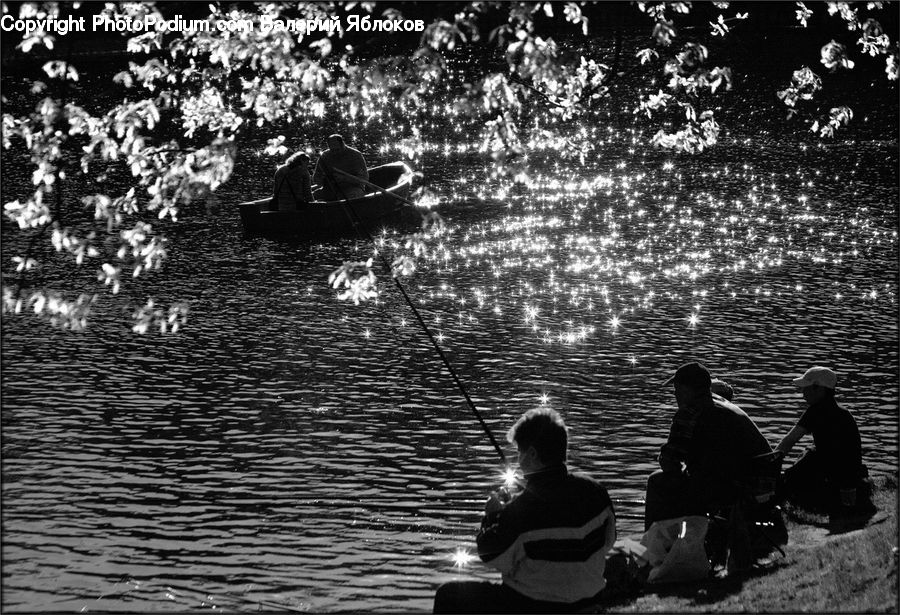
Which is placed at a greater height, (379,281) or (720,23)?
(720,23)

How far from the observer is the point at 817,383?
1123 centimetres

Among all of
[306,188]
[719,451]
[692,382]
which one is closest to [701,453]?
[719,451]

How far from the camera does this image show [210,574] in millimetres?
11508

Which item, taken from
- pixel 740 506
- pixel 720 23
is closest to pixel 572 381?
pixel 720 23

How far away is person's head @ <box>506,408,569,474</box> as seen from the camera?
6.77 metres

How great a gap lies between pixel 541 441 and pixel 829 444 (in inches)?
211

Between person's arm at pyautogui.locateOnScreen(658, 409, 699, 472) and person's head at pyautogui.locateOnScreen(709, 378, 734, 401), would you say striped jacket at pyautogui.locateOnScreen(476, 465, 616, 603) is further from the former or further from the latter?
person's head at pyautogui.locateOnScreen(709, 378, 734, 401)

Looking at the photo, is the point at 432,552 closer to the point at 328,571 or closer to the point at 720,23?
the point at 328,571

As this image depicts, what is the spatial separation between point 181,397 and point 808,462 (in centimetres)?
948

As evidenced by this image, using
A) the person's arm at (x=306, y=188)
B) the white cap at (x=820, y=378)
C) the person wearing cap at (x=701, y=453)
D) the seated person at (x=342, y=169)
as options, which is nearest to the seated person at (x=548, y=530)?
the person wearing cap at (x=701, y=453)

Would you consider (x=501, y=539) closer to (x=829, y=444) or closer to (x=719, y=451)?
(x=719, y=451)

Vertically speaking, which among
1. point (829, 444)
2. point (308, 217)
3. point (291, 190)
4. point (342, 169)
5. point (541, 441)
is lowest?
point (308, 217)

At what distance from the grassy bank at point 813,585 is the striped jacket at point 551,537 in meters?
2.06

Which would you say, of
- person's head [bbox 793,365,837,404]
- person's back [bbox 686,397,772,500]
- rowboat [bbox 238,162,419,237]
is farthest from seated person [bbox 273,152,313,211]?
person's back [bbox 686,397,772,500]
